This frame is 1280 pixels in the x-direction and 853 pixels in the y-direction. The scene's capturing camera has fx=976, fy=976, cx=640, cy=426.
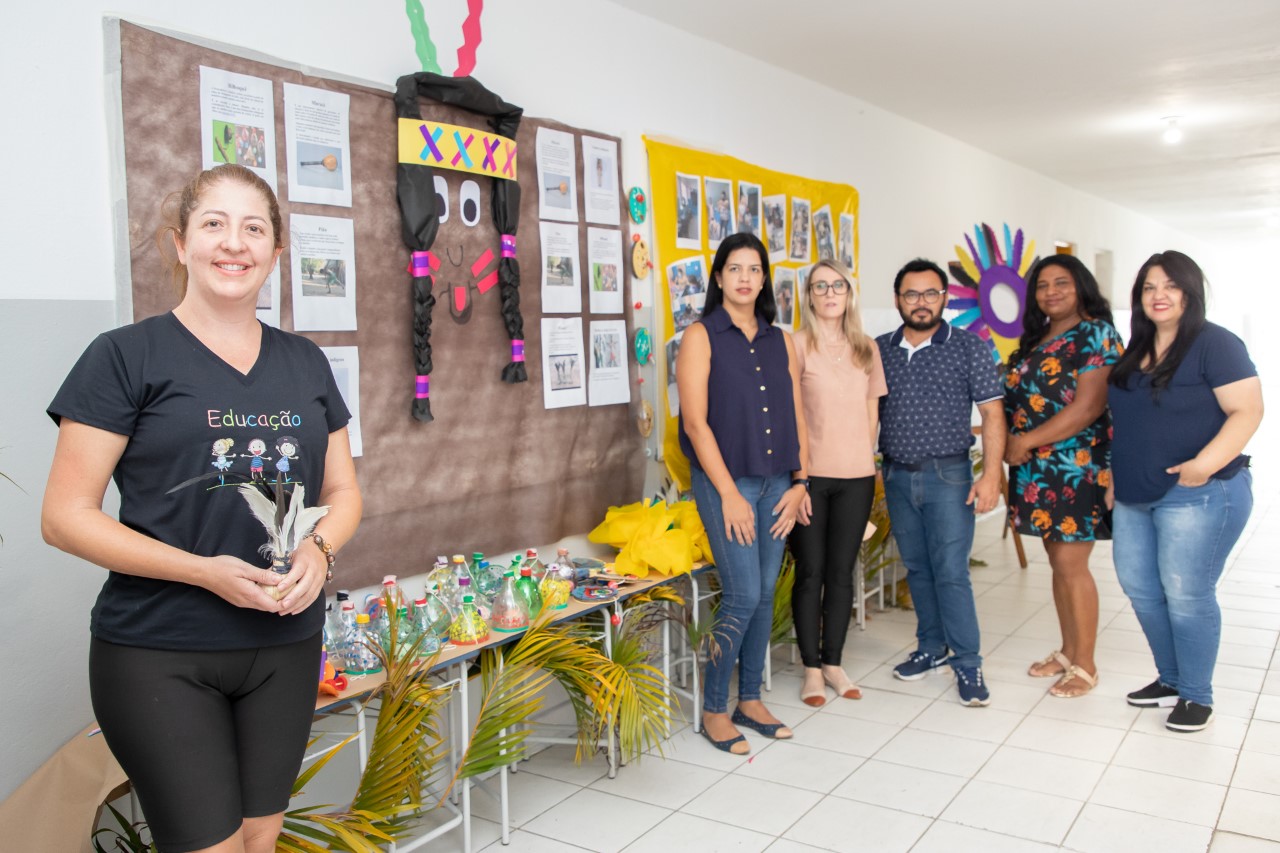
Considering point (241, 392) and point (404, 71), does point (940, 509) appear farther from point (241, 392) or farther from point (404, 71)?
point (241, 392)

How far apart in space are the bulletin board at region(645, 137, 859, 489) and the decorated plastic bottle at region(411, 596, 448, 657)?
3.98 feet

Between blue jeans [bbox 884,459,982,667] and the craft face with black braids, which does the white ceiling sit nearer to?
the craft face with black braids

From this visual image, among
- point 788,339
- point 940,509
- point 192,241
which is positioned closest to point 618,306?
point 788,339

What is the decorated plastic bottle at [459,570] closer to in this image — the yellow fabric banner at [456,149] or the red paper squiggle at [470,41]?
the yellow fabric banner at [456,149]

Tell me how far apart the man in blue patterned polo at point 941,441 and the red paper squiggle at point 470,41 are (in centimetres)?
165

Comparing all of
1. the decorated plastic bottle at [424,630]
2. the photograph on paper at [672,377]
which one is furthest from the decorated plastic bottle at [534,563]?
the photograph on paper at [672,377]

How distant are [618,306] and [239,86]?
1482 mm

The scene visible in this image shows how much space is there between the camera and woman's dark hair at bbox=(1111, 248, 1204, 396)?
9.73 ft

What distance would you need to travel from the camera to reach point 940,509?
3.38m

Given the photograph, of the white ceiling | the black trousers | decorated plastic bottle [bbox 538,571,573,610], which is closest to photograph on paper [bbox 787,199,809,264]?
the white ceiling

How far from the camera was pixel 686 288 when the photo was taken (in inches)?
149

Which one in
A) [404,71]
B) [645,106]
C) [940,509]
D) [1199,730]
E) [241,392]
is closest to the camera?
[241,392]

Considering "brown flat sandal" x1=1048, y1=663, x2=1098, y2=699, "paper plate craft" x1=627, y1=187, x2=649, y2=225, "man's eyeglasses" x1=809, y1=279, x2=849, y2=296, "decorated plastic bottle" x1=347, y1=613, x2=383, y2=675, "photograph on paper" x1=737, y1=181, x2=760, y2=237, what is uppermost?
"photograph on paper" x1=737, y1=181, x2=760, y2=237

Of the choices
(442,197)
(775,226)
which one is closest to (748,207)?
(775,226)
